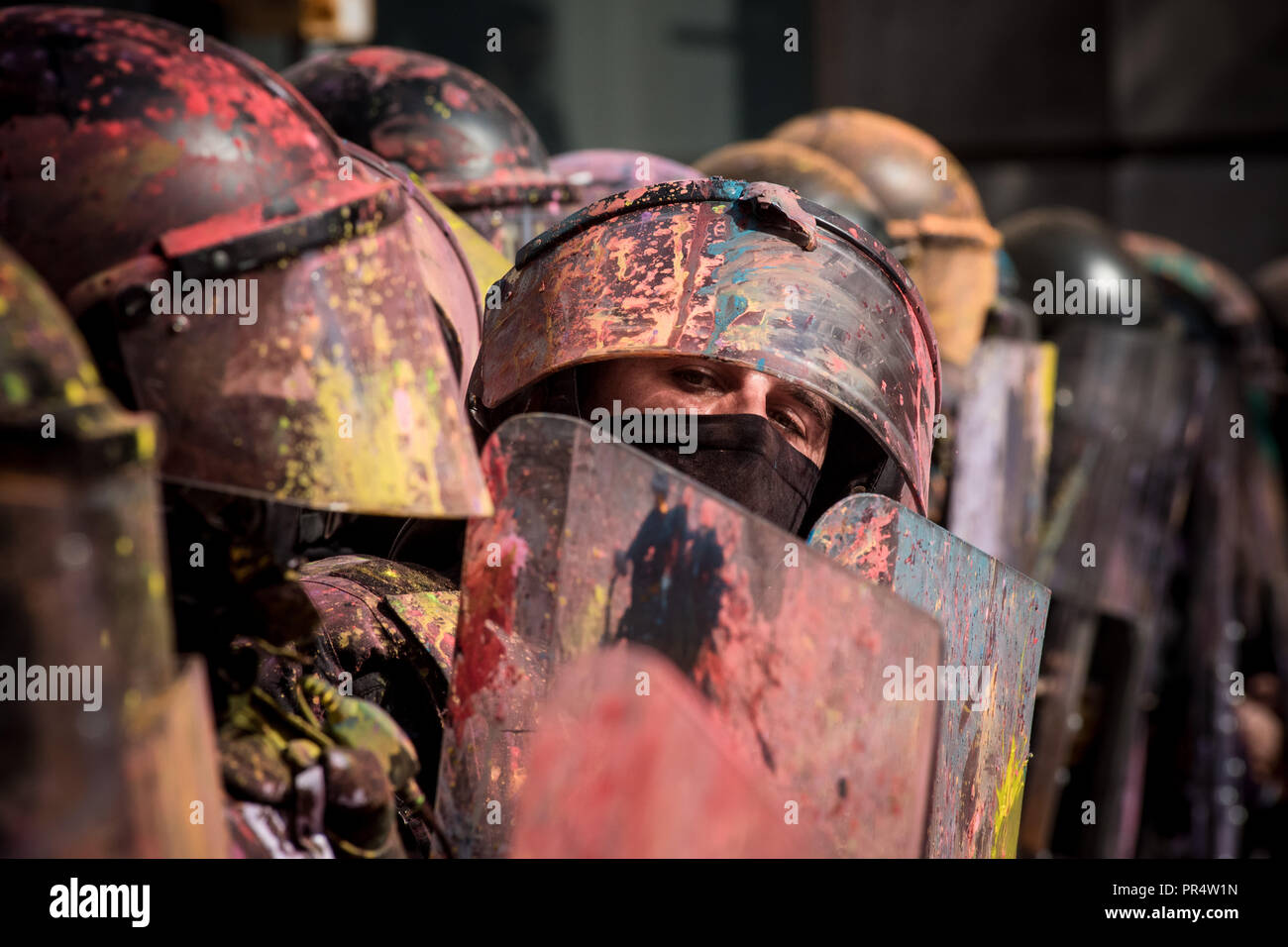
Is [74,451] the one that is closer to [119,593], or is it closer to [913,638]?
[119,593]

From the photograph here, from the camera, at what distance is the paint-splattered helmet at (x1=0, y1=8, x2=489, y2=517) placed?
143cm

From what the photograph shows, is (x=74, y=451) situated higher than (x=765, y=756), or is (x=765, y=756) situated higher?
(x=74, y=451)

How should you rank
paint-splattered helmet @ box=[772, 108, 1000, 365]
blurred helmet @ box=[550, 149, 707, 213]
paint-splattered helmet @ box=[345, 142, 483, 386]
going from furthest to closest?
paint-splattered helmet @ box=[772, 108, 1000, 365], blurred helmet @ box=[550, 149, 707, 213], paint-splattered helmet @ box=[345, 142, 483, 386]

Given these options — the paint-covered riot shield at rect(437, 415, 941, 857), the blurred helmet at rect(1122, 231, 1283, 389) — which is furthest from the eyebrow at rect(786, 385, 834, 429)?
the blurred helmet at rect(1122, 231, 1283, 389)

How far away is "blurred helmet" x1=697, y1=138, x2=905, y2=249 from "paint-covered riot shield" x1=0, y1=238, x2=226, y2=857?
2.96m

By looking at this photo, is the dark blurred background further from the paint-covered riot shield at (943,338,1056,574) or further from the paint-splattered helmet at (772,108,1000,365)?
the paint-covered riot shield at (943,338,1056,574)

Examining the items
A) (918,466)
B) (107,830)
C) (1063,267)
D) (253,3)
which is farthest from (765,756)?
(253,3)

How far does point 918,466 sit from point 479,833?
1.04m

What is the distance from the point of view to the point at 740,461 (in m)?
2.13

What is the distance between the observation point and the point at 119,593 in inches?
41.9

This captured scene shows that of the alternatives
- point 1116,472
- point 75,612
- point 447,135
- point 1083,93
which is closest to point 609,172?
point 447,135

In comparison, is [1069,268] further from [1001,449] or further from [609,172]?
[609,172]

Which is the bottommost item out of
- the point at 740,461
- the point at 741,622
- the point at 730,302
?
the point at 741,622

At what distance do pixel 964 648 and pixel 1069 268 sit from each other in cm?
383
